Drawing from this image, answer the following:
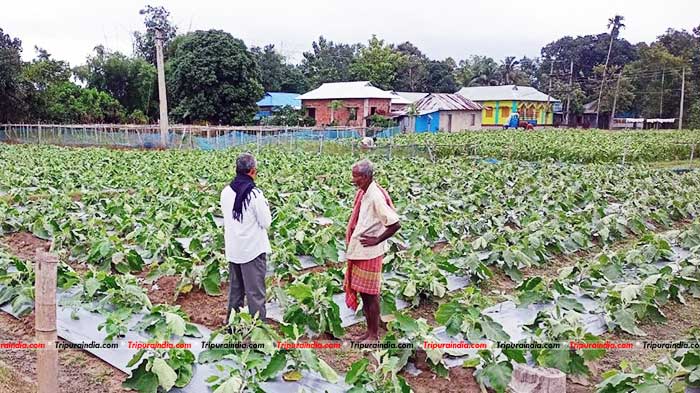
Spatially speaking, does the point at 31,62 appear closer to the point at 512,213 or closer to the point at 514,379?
the point at 512,213

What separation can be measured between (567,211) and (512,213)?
99 centimetres

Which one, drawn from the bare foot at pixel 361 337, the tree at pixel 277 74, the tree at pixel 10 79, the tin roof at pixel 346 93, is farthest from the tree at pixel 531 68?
the bare foot at pixel 361 337

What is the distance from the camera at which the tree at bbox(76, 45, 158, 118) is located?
122 feet

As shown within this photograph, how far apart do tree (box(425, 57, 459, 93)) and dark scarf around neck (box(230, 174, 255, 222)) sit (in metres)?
51.8

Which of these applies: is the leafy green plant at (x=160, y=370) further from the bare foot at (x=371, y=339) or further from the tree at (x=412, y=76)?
the tree at (x=412, y=76)

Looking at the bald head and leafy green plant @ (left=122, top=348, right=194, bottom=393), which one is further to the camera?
the bald head

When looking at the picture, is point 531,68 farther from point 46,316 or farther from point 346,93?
point 46,316

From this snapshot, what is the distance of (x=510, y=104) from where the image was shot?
48.6 meters

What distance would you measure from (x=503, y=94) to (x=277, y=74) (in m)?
18.6

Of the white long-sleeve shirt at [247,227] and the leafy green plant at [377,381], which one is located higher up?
the white long-sleeve shirt at [247,227]

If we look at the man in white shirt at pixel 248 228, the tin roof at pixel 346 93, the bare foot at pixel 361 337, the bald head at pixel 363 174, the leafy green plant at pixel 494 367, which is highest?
the tin roof at pixel 346 93

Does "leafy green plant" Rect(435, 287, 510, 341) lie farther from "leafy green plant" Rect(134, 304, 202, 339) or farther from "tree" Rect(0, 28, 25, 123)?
"tree" Rect(0, 28, 25, 123)

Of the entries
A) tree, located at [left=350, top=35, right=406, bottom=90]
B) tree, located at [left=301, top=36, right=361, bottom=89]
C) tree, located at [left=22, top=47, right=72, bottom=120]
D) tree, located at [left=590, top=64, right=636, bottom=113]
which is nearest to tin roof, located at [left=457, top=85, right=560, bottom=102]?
tree, located at [left=590, top=64, right=636, bottom=113]

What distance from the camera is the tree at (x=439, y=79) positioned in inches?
2146
